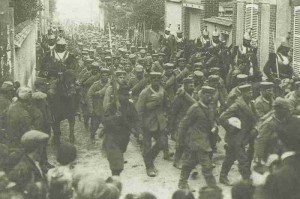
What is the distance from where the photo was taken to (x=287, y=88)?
12258mm

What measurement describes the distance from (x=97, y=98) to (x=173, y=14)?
67.1 feet

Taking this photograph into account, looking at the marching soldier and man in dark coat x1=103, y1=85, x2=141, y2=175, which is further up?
the marching soldier

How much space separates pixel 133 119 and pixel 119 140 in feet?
3.59

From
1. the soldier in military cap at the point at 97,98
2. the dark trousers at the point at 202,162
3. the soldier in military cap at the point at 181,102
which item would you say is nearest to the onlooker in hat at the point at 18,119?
the dark trousers at the point at 202,162

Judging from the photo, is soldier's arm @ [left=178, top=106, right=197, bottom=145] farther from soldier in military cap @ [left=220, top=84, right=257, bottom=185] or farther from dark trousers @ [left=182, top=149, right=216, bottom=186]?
soldier in military cap @ [left=220, top=84, right=257, bottom=185]

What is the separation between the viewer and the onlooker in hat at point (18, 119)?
995 centimetres

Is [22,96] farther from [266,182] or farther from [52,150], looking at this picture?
[266,182]

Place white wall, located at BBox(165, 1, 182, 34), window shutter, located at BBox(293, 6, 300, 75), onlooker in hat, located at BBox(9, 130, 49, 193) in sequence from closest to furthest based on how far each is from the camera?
onlooker in hat, located at BBox(9, 130, 49, 193)
window shutter, located at BBox(293, 6, 300, 75)
white wall, located at BBox(165, 1, 182, 34)

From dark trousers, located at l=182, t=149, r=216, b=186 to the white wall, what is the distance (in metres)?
23.4

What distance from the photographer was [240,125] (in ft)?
32.6

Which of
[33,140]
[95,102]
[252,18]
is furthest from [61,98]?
[252,18]

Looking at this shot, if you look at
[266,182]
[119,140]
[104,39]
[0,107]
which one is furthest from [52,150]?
[104,39]

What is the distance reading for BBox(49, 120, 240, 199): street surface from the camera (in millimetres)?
10563

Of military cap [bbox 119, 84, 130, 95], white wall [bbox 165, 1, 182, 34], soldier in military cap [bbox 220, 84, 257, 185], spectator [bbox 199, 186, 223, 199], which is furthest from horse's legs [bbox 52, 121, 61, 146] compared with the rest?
white wall [bbox 165, 1, 182, 34]
